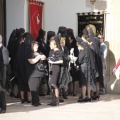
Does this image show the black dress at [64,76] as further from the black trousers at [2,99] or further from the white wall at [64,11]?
the white wall at [64,11]

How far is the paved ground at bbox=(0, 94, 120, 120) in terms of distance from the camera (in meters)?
7.94

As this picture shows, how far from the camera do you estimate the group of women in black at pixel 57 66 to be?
9.22 m

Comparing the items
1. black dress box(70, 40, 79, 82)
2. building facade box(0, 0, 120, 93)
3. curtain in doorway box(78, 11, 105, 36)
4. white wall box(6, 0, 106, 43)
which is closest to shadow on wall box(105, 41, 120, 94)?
building facade box(0, 0, 120, 93)

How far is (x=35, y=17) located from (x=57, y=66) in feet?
12.5

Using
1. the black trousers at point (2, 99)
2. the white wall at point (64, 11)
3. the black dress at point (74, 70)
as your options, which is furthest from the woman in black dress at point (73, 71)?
the black trousers at point (2, 99)

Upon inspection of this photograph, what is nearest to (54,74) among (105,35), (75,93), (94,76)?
(94,76)

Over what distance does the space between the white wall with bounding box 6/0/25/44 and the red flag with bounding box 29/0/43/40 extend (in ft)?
1.04

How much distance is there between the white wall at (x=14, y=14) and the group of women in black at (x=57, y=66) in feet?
6.96

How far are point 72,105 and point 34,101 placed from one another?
0.97 metres

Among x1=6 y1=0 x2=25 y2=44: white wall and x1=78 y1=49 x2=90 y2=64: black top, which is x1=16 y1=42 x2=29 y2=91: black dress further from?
x1=6 y1=0 x2=25 y2=44: white wall

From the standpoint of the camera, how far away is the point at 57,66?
30.3 ft

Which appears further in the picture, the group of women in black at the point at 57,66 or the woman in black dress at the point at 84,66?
the woman in black dress at the point at 84,66

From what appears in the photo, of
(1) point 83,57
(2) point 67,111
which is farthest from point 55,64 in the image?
(2) point 67,111

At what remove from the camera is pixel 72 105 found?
9516 millimetres
